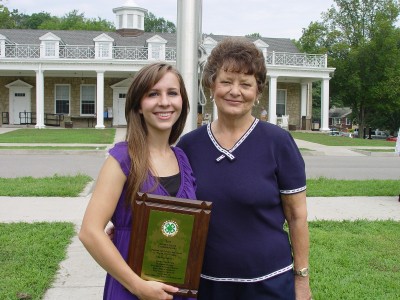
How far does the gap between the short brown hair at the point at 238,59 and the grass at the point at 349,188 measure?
→ 7.75 meters

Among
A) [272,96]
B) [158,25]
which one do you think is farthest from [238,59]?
[158,25]

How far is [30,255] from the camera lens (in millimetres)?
5777

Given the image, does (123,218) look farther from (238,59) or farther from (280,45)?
(280,45)

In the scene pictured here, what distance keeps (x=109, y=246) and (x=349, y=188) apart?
944 cm

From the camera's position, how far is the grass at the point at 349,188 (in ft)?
33.9

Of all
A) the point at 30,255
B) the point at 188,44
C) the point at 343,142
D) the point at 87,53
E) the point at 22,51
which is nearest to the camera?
the point at 188,44

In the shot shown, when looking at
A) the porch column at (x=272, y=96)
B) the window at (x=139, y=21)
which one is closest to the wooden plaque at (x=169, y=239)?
the porch column at (x=272, y=96)

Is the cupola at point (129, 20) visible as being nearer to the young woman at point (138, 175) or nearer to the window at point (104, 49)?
A: the window at point (104, 49)

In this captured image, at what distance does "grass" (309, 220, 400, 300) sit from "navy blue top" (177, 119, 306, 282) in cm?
238

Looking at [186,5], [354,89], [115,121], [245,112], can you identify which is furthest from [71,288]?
[354,89]

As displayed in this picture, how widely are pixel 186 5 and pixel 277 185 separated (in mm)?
2371

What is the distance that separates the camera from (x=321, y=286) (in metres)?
4.93

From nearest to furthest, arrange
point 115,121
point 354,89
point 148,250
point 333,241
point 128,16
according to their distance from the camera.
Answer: point 148,250 → point 333,241 → point 115,121 → point 128,16 → point 354,89

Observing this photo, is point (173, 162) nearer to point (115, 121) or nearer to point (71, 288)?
point (71, 288)
